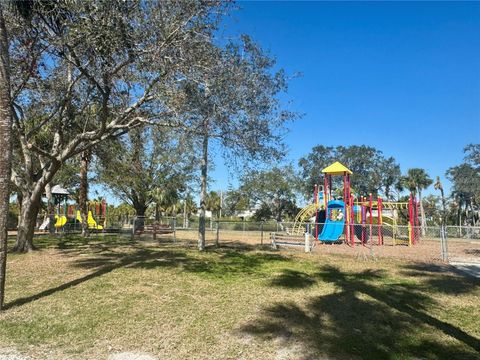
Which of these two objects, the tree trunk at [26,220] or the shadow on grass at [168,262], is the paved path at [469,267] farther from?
the tree trunk at [26,220]

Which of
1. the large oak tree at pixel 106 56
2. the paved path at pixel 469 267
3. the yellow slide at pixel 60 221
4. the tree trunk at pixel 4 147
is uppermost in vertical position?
the large oak tree at pixel 106 56

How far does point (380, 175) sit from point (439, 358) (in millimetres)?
79554

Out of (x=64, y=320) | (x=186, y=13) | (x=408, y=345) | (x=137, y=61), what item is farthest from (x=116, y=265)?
(x=408, y=345)

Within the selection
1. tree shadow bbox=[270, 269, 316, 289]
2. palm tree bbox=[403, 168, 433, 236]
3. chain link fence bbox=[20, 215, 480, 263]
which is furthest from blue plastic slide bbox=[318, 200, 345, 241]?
palm tree bbox=[403, 168, 433, 236]

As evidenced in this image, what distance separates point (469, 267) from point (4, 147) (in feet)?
44.5

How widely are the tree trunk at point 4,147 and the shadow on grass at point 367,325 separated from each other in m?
4.48

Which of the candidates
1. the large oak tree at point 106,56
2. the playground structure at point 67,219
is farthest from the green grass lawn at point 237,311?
the playground structure at point 67,219

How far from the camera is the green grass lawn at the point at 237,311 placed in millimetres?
5605

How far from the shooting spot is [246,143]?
12898mm

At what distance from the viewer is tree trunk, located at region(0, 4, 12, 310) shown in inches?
277

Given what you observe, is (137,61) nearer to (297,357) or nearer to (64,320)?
(64,320)

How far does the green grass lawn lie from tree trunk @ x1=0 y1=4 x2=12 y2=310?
3.56ft

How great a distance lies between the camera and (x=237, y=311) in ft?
23.9

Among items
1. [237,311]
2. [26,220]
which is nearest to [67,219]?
[26,220]
